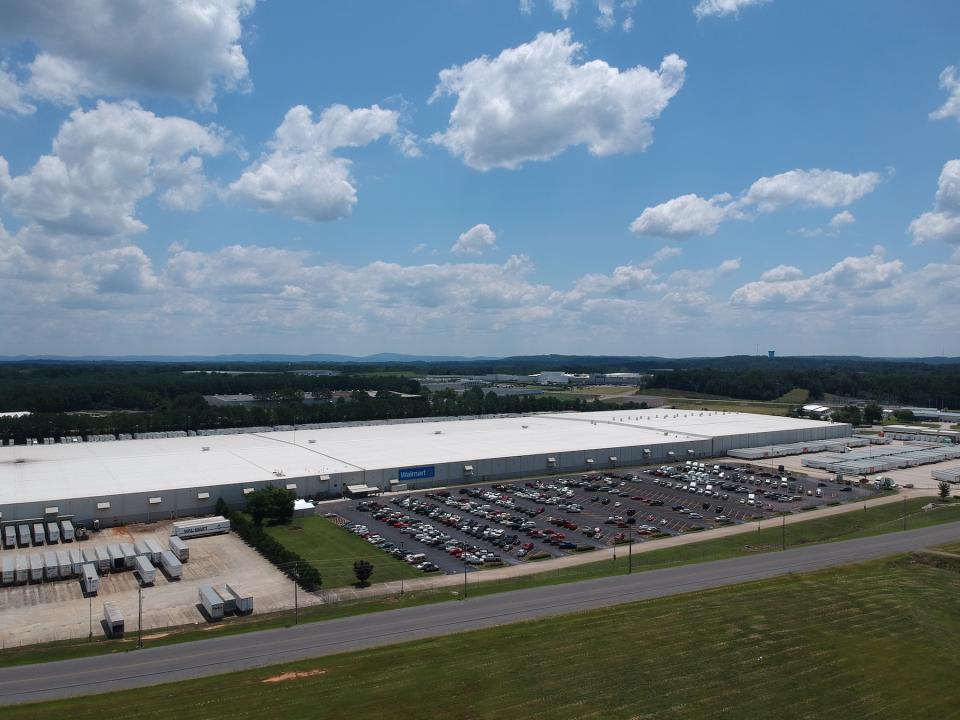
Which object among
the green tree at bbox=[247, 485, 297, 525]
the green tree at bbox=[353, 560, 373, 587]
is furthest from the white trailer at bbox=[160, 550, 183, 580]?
the green tree at bbox=[353, 560, 373, 587]

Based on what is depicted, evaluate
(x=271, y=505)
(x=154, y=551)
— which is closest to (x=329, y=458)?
(x=271, y=505)

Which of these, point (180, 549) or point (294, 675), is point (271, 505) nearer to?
point (180, 549)

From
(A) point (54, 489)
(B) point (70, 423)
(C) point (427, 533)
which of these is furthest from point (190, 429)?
(C) point (427, 533)

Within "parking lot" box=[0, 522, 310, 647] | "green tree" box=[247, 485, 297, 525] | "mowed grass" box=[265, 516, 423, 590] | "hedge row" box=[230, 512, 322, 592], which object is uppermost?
"green tree" box=[247, 485, 297, 525]

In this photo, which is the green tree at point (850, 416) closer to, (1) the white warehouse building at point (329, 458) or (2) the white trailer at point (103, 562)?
(1) the white warehouse building at point (329, 458)

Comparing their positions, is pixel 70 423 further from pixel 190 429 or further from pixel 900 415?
pixel 900 415

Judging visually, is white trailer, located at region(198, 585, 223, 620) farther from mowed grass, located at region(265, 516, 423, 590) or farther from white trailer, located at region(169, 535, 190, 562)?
white trailer, located at region(169, 535, 190, 562)

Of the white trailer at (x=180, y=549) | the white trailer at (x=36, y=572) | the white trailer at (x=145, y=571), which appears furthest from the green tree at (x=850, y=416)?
the white trailer at (x=36, y=572)
